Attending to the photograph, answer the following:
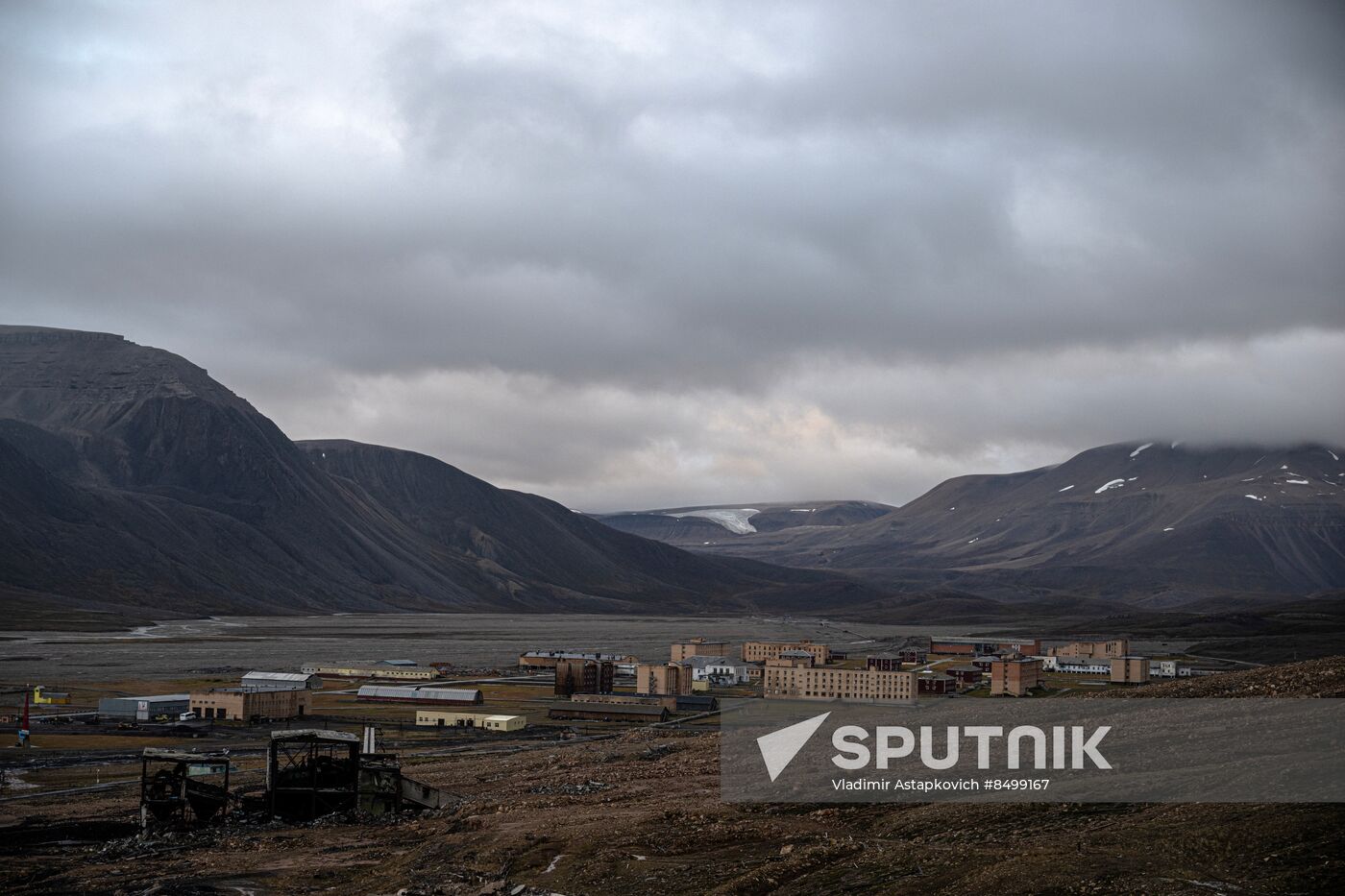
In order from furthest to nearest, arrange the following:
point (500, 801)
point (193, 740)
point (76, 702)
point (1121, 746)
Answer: point (76, 702)
point (193, 740)
point (500, 801)
point (1121, 746)

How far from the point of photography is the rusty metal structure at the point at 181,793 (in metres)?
44.6

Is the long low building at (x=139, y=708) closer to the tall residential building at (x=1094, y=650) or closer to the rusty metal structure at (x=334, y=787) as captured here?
the rusty metal structure at (x=334, y=787)

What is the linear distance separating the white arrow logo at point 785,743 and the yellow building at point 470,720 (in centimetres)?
3271

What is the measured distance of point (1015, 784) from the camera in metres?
36.0

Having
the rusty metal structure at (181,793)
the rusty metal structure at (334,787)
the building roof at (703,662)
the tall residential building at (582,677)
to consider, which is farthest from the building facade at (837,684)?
the rusty metal structure at (181,793)

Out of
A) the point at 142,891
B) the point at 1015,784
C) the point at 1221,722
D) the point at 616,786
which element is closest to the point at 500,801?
the point at 616,786

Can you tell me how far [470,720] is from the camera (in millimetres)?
84562

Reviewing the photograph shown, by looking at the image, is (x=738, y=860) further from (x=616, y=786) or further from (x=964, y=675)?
(x=964, y=675)

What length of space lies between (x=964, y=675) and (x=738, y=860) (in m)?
95.8

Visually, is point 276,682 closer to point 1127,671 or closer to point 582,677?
point 582,677

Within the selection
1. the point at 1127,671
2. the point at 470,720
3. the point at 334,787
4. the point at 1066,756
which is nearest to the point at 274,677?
the point at 470,720

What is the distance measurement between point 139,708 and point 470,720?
855 inches

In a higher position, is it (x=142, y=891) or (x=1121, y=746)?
(x=1121, y=746)

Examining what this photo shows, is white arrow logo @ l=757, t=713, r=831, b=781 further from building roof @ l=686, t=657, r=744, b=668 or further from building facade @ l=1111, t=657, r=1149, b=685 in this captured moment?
building facade @ l=1111, t=657, r=1149, b=685
